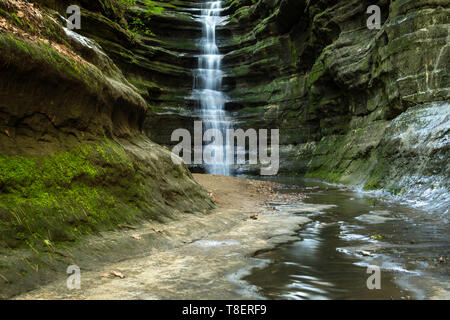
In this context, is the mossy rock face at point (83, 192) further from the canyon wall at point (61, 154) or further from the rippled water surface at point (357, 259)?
the rippled water surface at point (357, 259)

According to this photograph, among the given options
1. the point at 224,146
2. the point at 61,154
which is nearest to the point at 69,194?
the point at 61,154

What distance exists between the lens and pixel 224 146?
3052 centimetres

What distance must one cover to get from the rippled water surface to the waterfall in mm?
23315

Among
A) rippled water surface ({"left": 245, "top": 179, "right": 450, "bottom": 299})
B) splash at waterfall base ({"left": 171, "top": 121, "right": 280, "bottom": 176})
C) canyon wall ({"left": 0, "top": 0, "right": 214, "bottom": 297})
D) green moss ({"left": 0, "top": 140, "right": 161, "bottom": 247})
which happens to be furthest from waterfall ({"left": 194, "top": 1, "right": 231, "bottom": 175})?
green moss ({"left": 0, "top": 140, "right": 161, "bottom": 247})

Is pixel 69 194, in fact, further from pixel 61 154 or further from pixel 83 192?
pixel 61 154

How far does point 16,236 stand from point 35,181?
872mm

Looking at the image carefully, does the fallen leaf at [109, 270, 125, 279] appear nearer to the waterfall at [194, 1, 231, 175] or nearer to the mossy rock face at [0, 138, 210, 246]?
the mossy rock face at [0, 138, 210, 246]

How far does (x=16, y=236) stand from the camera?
127 inches

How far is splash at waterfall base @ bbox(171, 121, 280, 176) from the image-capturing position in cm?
2933

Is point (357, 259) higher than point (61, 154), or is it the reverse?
point (61, 154)

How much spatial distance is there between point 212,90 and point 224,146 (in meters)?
6.56

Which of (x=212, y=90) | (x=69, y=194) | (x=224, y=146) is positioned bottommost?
(x=69, y=194)

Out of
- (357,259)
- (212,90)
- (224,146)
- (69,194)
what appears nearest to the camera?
(357,259)

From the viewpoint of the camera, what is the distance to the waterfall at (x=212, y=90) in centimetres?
3018
